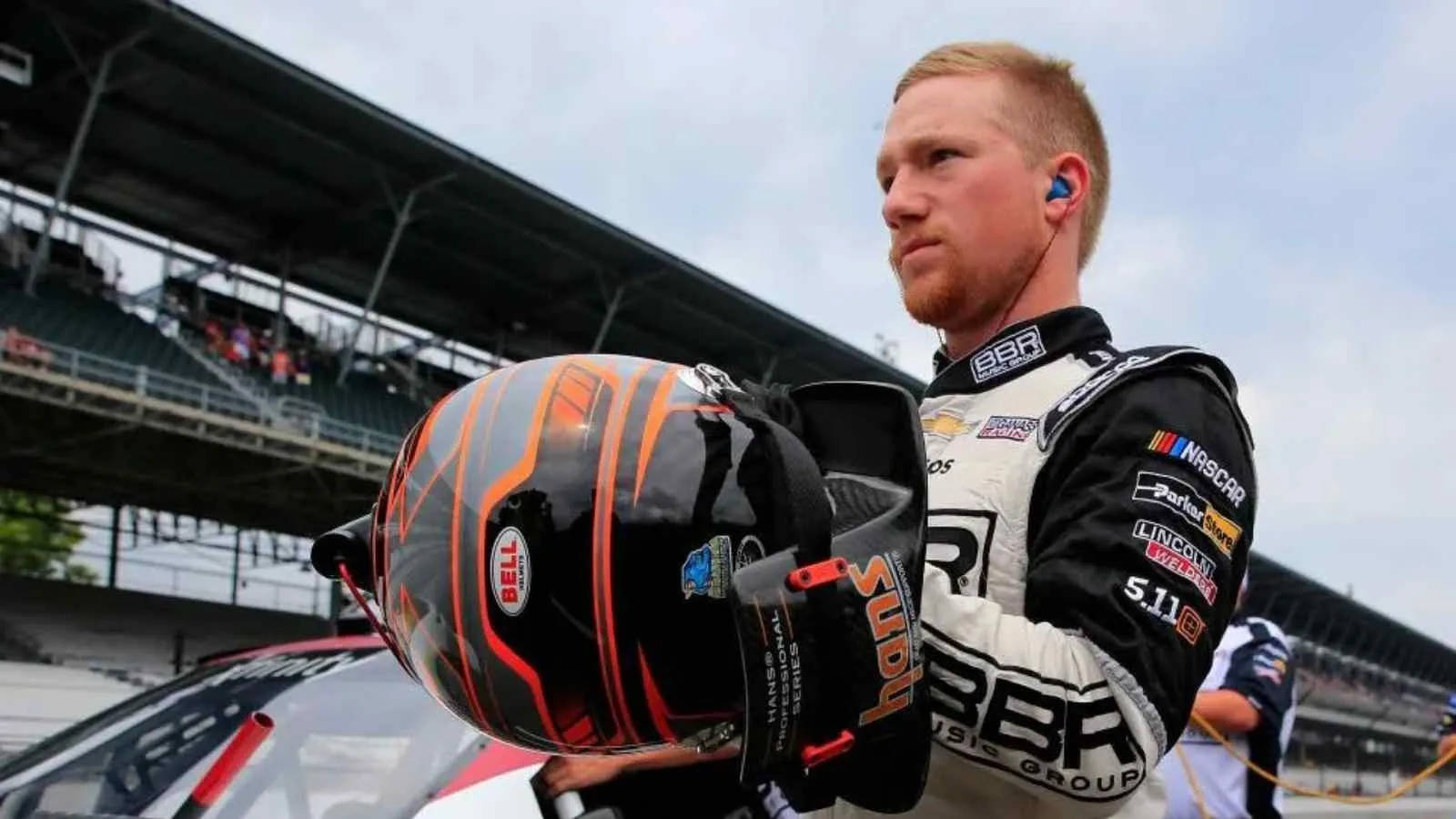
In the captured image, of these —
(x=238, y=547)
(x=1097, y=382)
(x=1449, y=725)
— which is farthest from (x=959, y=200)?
(x=238, y=547)

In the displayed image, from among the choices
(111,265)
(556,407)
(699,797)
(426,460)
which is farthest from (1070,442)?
Result: (111,265)

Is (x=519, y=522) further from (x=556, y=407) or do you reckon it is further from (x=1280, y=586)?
(x=1280, y=586)

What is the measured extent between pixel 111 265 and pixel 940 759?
24.2 m

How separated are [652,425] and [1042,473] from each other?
401mm

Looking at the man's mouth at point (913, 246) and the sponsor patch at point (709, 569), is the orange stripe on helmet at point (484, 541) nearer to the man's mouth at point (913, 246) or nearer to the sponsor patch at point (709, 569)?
the sponsor patch at point (709, 569)

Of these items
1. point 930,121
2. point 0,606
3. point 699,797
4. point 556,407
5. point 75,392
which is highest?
point 75,392

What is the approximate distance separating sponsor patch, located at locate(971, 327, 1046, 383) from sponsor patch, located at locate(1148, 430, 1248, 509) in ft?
0.97

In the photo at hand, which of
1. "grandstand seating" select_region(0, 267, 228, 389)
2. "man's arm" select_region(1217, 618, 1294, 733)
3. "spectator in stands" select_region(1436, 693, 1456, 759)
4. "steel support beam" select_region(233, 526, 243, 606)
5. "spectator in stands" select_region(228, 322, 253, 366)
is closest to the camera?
"man's arm" select_region(1217, 618, 1294, 733)

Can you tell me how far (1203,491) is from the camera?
1118 mm

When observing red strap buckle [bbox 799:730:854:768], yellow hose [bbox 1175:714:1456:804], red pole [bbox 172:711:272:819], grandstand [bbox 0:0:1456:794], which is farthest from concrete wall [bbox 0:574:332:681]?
red strap buckle [bbox 799:730:854:768]

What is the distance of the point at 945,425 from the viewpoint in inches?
57.3

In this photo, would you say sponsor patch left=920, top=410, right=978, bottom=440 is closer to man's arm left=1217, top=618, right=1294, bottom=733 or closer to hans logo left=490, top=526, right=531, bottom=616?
hans logo left=490, top=526, right=531, bottom=616

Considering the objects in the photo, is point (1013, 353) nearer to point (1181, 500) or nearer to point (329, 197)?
point (1181, 500)

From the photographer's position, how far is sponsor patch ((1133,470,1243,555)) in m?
1.09
